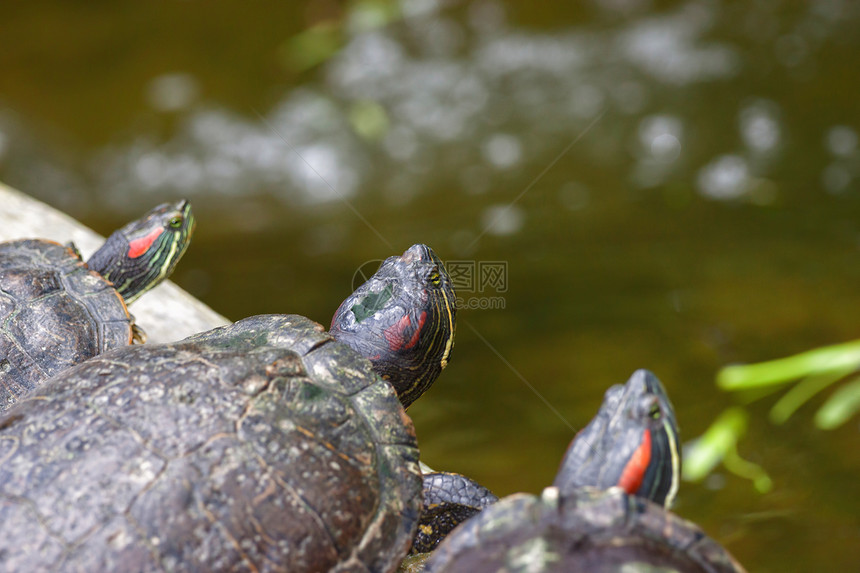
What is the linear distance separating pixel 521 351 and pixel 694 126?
2.55 meters

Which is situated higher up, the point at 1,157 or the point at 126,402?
the point at 126,402

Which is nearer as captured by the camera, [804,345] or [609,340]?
[804,345]

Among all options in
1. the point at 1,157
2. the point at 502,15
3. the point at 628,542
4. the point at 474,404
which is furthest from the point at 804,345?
the point at 1,157

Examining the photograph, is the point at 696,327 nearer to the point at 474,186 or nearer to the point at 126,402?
the point at 474,186

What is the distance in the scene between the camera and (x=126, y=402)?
1.56m

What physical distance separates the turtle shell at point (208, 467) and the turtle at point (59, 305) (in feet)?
1.36

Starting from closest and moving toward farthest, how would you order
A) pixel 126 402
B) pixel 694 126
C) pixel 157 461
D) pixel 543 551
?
pixel 543 551, pixel 157 461, pixel 126 402, pixel 694 126

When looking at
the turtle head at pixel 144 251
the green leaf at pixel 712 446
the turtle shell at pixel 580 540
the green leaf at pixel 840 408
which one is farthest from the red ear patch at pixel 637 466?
the green leaf at pixel 840 408

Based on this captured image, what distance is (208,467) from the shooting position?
4.79 ft

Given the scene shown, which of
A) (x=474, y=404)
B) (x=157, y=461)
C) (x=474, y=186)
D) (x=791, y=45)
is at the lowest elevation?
(x=474, y=404)

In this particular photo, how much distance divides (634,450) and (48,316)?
1.69 m

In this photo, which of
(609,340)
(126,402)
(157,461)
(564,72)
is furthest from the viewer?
(564,72)

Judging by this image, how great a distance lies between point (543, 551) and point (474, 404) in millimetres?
2280

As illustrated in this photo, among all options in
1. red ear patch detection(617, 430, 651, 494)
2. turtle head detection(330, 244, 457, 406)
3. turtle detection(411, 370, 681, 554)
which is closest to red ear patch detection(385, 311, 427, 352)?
turtle head detection(330, 244, 457, 406)
